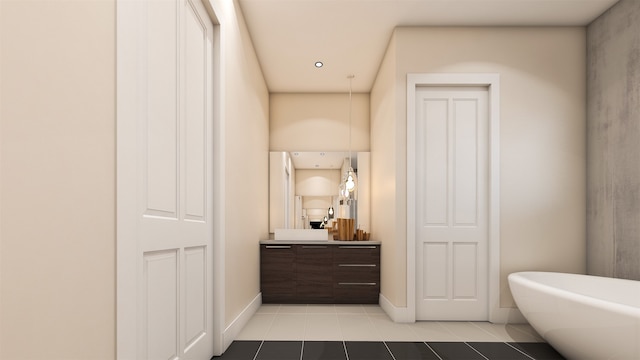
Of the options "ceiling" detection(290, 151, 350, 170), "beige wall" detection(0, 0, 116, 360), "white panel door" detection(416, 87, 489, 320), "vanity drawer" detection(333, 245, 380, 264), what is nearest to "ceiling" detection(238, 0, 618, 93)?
"white panel door" detection(416, 87, 489, 320)

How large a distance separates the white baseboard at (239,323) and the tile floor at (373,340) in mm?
46

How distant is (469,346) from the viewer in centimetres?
318

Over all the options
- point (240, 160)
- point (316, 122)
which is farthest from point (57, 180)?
point (316, 122)

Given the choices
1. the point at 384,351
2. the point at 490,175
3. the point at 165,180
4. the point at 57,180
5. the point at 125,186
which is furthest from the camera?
the point at 490,175

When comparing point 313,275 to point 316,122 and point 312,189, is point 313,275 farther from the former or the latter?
point 316,122

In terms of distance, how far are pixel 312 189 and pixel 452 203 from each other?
2225 millimetres

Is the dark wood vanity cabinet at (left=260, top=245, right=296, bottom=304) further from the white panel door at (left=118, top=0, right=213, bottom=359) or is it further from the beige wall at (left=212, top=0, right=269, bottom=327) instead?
the white panel door at (left=118, top=0, right=213, bottom=359)

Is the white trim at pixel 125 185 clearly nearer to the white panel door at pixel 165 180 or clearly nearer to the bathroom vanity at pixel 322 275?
the white panel door at pixel 165 180

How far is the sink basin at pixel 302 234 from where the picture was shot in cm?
531

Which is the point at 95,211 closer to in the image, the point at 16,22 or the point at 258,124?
the point at 16,22

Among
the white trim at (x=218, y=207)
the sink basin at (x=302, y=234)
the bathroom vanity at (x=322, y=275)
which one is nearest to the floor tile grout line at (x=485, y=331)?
the bathroom vanity at (x=322, y=275)

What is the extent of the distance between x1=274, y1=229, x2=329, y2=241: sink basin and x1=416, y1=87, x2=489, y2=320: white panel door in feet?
5.30

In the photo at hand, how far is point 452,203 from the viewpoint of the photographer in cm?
406

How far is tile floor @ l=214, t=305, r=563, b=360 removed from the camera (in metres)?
2.96
